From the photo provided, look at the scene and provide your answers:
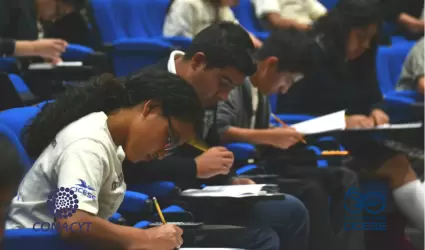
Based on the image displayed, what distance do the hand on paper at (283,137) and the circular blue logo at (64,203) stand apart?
45.7 inches

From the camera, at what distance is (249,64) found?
193cm

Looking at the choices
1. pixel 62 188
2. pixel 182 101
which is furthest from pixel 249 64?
pixel 62 188

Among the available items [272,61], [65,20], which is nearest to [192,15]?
[65,20]

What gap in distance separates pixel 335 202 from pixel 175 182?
671 mm

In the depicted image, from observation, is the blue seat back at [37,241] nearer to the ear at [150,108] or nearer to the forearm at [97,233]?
the forearm at [97,233]

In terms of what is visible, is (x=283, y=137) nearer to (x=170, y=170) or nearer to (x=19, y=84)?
(x=170, y=170)

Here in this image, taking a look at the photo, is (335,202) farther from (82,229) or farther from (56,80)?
(82,229)

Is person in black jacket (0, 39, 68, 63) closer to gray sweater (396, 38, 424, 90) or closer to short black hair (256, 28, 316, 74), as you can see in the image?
short black hair (256, 28, 316, 74)

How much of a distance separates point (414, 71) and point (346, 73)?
0.74 meters

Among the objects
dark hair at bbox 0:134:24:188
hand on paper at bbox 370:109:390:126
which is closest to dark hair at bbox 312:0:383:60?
hand on paper at bbox 370:109:390:126

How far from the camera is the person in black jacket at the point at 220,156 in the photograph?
1.83 metres

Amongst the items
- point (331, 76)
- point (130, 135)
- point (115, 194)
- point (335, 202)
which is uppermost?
point (130, 135)

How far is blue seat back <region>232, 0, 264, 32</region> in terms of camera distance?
13.2ft

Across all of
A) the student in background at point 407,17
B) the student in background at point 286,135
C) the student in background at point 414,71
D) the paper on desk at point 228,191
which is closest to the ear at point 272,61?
A: the student in background at point 286,135
